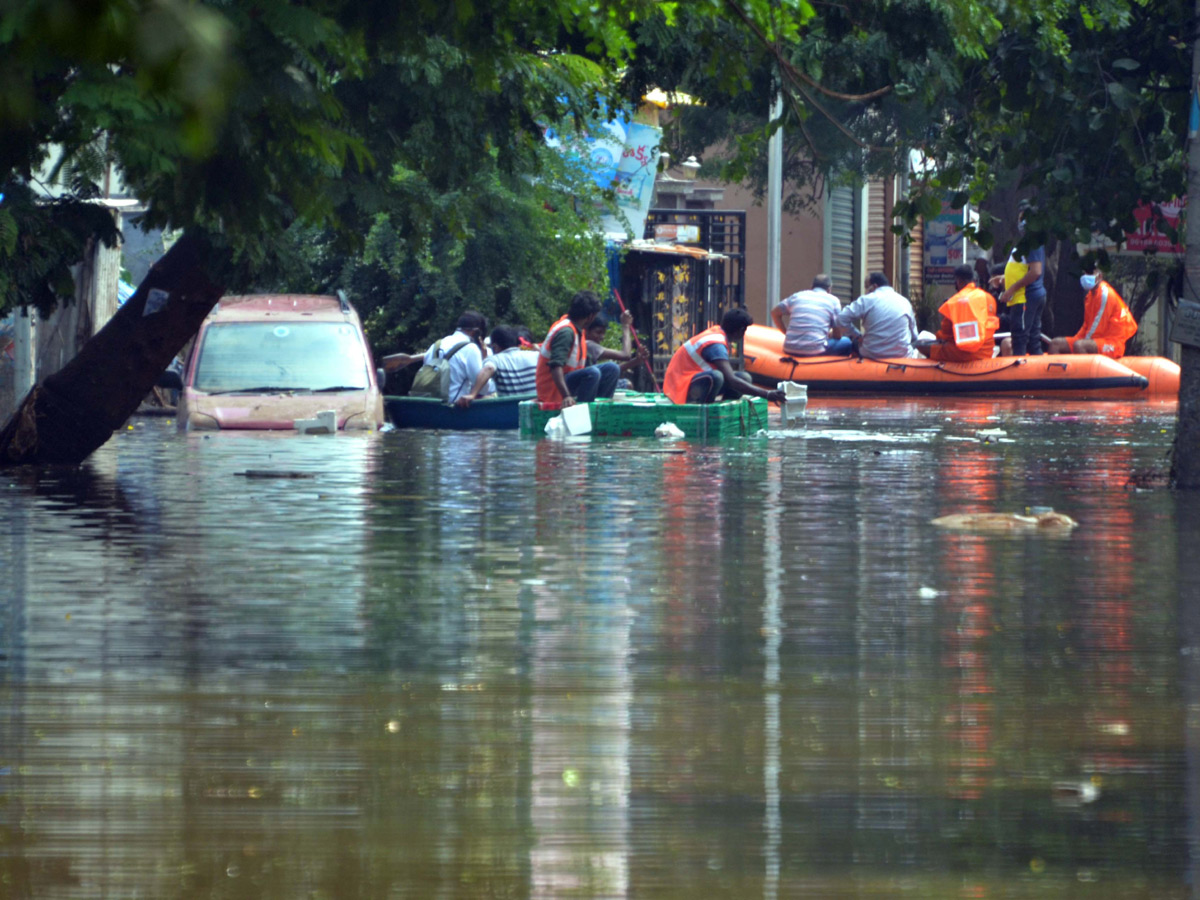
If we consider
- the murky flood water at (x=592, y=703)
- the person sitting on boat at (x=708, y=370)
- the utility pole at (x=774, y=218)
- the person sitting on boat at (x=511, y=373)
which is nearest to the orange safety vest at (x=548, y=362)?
the person sitting on boat at (x=708, y=370)

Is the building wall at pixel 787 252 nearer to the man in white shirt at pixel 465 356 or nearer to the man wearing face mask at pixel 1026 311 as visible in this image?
the man wearing face mask at pixel 1026 311

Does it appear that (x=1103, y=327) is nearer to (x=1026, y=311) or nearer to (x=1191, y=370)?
(x=1026, y=311)

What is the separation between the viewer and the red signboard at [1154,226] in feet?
47.1

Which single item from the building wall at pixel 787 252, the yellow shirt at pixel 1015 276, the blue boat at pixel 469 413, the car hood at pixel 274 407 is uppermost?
the building wall at pixel 787 252

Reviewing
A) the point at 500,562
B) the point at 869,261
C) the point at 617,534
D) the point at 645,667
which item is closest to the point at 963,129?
the point at 617,534

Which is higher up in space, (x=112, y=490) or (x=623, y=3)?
(x=623, y=3)

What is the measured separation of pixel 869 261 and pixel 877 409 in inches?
935

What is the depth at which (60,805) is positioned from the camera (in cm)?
469

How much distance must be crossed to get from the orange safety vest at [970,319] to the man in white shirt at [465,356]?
8776mm

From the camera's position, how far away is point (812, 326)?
30.3 meters

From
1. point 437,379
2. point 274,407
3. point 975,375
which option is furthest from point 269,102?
point 975,375

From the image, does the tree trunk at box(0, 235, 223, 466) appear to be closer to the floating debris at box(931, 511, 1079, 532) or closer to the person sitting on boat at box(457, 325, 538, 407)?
the floating debris at box(931, 511, 1079, 532)

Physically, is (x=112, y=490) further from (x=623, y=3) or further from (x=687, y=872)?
(x=687, y=872)

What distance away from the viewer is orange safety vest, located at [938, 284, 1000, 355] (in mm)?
28969
